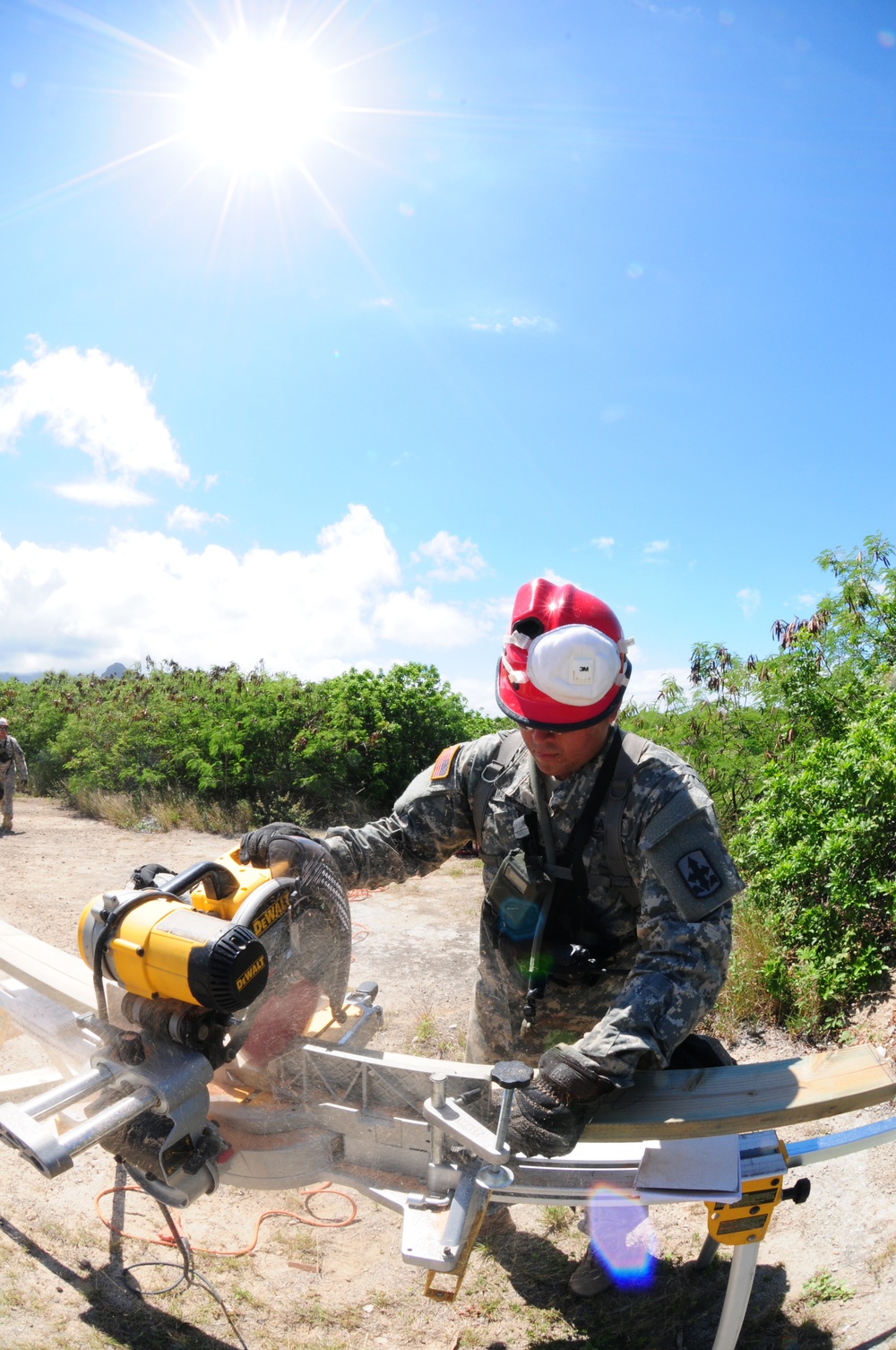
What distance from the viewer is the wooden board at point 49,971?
2615 millimetres

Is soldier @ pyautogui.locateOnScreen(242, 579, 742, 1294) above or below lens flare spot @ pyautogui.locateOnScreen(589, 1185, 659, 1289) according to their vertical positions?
above

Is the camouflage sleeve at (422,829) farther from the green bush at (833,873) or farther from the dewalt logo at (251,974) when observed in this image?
the green bush at (833,873)

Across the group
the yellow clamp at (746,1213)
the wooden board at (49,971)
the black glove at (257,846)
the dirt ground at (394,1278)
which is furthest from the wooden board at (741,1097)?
the wooden board at (49,971)

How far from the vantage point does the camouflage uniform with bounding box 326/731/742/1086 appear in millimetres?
1942

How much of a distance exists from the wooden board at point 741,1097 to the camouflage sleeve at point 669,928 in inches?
5.3

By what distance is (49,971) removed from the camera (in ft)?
9.13

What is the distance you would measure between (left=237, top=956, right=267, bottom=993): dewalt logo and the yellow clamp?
1184 mm

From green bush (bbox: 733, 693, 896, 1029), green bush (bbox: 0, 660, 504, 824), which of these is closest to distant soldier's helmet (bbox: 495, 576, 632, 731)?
green bush (bbox: 733, 693, 896, 1029)

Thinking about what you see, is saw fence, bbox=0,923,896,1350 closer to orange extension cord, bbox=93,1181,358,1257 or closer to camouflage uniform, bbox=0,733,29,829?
orange extension cord, bbox=93,1181,358,1257

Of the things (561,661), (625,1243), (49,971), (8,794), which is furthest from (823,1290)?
(8,794)

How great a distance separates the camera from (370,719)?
Answer: 10531mm

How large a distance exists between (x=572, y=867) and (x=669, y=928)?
0.44m

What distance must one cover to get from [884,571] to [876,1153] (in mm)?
3830

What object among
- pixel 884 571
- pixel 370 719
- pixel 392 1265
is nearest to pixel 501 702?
pixel 392 1265
